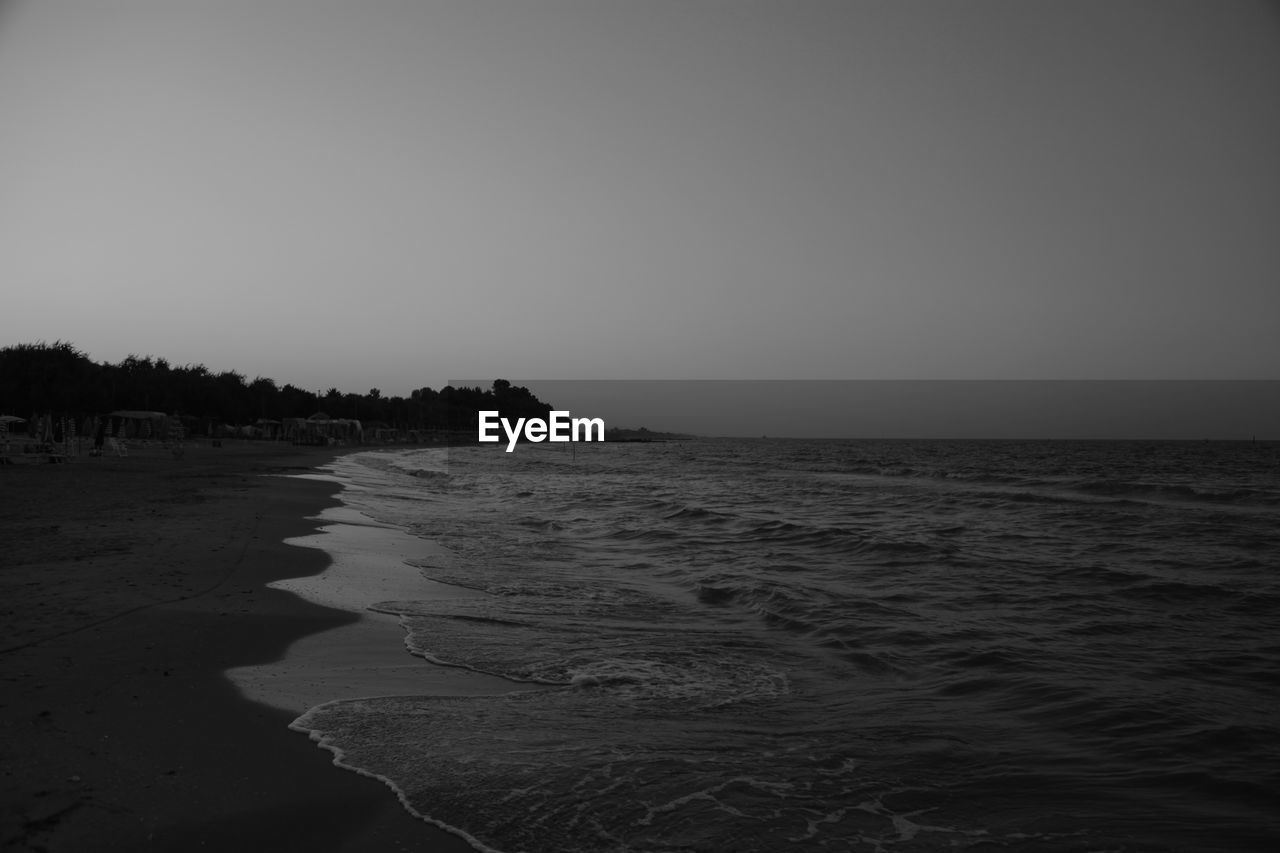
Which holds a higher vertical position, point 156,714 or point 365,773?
point 156,714

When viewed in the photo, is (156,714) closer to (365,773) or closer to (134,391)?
(365,773)

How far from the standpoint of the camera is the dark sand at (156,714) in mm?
Answer: 3791

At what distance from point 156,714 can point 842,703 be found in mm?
5269

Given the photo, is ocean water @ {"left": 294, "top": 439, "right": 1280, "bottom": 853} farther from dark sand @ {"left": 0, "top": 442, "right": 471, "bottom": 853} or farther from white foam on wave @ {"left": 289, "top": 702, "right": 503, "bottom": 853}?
dark sand @ {"left": 0, "top": 442, "right": 471, "bottom": 853}

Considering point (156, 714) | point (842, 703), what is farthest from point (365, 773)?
point (842, 703)

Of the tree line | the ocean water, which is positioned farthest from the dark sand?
the tree line

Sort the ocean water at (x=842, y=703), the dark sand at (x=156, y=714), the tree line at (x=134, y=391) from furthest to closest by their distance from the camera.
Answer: the tree line at (x=134, y=391)
the ocean water at (x=842, y=703)
the dark sand at (x=156, y=714)

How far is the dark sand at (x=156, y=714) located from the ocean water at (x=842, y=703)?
1.47 ft

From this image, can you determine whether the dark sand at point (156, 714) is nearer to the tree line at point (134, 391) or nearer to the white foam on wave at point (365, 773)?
the white foam on wave at point (365, 773)

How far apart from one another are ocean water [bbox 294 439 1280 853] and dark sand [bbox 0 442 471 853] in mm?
447

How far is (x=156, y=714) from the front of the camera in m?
5.12

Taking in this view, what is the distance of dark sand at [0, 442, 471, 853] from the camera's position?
149 inches

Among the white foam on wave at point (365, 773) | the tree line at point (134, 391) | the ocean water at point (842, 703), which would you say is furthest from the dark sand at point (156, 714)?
the tree line at point (134, 391)

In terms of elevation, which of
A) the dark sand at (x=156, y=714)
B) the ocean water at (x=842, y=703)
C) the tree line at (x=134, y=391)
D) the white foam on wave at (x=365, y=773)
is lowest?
the ocean water at (x=842, y=703)
